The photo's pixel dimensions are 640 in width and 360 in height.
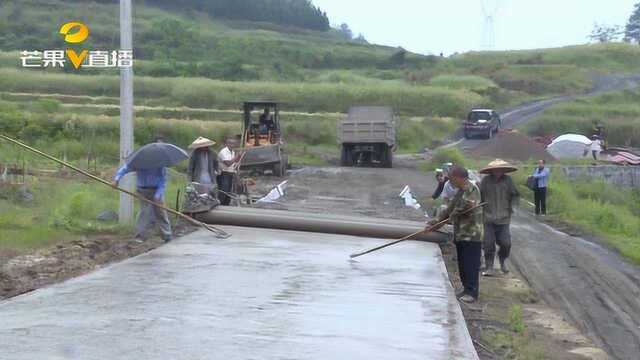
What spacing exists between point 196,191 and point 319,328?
6.54 meters

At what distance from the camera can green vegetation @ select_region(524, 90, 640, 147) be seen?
173ft

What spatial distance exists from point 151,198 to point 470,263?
4566mm

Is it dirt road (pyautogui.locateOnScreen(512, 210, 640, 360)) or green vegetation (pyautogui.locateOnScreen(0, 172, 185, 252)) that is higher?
green vegetation (pyautogui.locateOnScreen(0, 172, 185, 252))

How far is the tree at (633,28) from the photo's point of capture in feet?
564

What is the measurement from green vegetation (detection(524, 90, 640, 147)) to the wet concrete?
1775 inches

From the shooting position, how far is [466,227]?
A: 32.6ft

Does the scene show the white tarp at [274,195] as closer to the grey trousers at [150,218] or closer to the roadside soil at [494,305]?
the roadside soil at [494,305]

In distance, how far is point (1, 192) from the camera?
1584cm

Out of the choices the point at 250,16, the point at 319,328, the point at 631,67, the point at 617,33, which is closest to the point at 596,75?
the point at 631,67

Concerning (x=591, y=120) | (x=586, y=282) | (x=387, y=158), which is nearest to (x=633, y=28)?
(x=591, y=120)

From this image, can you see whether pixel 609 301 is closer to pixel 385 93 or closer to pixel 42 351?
pixel 42 351

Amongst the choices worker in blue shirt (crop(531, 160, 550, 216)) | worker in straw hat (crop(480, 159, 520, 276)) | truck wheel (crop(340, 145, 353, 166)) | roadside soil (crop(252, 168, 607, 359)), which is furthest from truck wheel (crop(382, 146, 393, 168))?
worker in straw hat (crop(480, 159, 520, 276))

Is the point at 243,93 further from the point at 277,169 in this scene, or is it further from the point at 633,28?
the point at 633,28

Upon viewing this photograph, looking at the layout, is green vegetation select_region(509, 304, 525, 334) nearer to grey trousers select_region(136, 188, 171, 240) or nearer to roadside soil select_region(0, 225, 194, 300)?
roadside soil select_region(0, 225, 194, 300)
